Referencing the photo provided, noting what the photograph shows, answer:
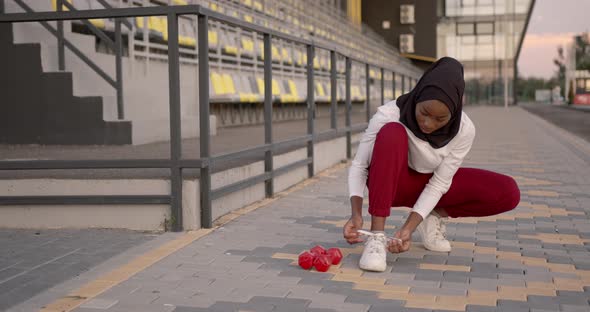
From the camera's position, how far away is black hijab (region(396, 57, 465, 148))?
11.1 ft

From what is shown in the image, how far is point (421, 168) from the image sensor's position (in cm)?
381

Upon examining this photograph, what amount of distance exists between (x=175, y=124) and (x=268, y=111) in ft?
5.29

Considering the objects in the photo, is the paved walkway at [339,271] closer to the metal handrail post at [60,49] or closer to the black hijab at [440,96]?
the black hijab at [440,96]

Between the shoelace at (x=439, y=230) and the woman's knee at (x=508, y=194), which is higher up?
the woman's knee at (x=508, y=194)

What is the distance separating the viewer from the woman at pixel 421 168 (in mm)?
3461

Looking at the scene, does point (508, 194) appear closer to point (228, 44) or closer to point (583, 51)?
point (228, 44)

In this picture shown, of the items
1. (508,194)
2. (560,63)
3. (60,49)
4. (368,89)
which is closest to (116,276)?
(508,194)

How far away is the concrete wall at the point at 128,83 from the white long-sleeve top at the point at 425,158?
8.47 feet

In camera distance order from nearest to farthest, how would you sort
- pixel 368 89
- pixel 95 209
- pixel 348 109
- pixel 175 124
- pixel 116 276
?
pixel 116 276 < pixel 175 124 < pixel 95 209 < pixel 348 109 < pixel 368 89

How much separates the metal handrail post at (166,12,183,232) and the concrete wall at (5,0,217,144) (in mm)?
1488

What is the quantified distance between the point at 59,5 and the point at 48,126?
113 centimetres

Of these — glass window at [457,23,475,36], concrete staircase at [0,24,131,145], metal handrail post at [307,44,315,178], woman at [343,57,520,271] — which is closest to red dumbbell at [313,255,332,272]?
woman at [343,57,520,271]

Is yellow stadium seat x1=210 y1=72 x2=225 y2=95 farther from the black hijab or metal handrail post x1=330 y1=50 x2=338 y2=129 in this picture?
the black hijab

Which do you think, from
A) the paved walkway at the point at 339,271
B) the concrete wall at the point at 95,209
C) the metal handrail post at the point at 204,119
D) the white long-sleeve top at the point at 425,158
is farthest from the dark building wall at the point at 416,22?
the white long-sleeve top at the point at 425,158
